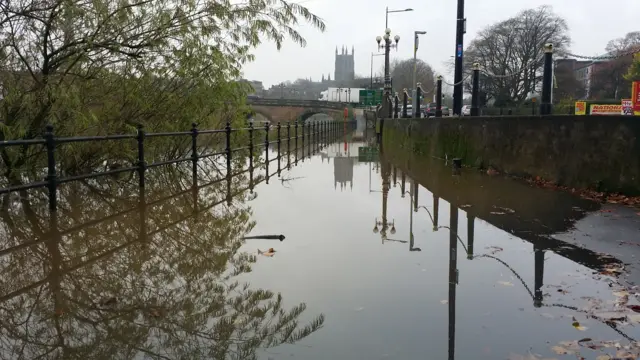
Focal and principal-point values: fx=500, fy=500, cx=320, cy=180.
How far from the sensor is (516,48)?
54312 mm

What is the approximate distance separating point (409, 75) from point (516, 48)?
21701 millimetres

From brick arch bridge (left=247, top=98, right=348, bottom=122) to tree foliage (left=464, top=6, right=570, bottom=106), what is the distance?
20.7m

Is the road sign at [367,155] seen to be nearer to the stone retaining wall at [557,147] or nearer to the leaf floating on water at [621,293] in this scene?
the stone retaining wall at [557,147]

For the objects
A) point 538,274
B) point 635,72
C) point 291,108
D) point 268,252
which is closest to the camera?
point 538,274

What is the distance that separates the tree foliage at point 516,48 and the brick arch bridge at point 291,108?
67.8ft

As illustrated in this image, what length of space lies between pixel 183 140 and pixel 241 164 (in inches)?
67.0

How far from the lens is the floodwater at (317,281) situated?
8.82 ft

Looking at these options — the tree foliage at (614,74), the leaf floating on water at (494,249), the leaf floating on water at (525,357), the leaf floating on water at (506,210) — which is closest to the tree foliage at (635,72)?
the tree foliage at (614,74)

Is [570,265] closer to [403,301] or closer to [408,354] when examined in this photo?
[403,301]

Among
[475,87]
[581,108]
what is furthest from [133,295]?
[581,108]

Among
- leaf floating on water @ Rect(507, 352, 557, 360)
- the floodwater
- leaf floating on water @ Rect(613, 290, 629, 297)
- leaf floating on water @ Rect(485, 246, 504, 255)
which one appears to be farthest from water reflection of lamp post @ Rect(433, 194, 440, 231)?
leaf floating on water @ Rect(507, 352, 557, 360)

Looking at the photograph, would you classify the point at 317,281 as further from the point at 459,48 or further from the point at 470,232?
the point at 459,48

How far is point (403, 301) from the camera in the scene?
129 inches

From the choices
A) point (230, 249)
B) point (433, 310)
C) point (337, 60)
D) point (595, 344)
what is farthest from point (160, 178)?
point (337, 60)
